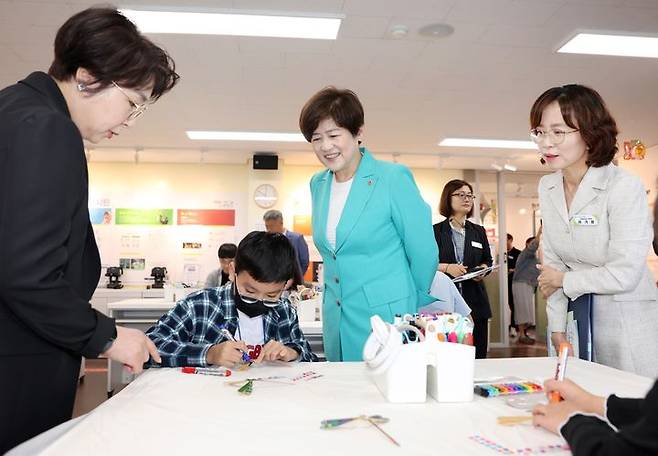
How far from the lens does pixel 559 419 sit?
949mm

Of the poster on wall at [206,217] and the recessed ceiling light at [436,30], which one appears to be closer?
the recessed ceiling light at [436,30]

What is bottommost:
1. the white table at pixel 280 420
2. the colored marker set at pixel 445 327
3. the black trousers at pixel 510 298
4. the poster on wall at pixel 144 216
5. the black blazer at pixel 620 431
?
the black trousers at pixel 510 298

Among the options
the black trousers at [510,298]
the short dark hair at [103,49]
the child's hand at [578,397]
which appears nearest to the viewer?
the child's hand at [578,397]

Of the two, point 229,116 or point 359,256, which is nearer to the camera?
point 359,256

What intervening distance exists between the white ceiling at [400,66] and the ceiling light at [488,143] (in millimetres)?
242

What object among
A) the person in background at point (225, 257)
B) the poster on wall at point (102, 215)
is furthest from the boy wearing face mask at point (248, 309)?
the poster on wall at point (102, 215)

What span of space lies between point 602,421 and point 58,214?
1037 mm

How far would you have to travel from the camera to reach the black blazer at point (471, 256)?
3.97 meters

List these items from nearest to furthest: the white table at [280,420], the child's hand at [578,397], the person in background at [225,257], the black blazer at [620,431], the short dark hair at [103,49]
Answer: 1. the black blazer at [620,431]
2. the white table at [280,420]
3. the child's hand at [578,397]
4. the short dark hair at [103,49]
5. the person in background at [225,257]

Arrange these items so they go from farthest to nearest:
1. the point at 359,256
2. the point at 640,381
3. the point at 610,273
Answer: the point at 359,256, the point at 610,273, the point at 640,381

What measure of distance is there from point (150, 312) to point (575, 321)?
3.51 meters

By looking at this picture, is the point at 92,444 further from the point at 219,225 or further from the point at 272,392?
the point at 219,225

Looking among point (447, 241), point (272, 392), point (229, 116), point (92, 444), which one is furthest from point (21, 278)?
point (229, 116)

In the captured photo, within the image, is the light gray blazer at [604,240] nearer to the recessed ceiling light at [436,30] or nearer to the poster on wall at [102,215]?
the recessed ceiling light at [436,30]
